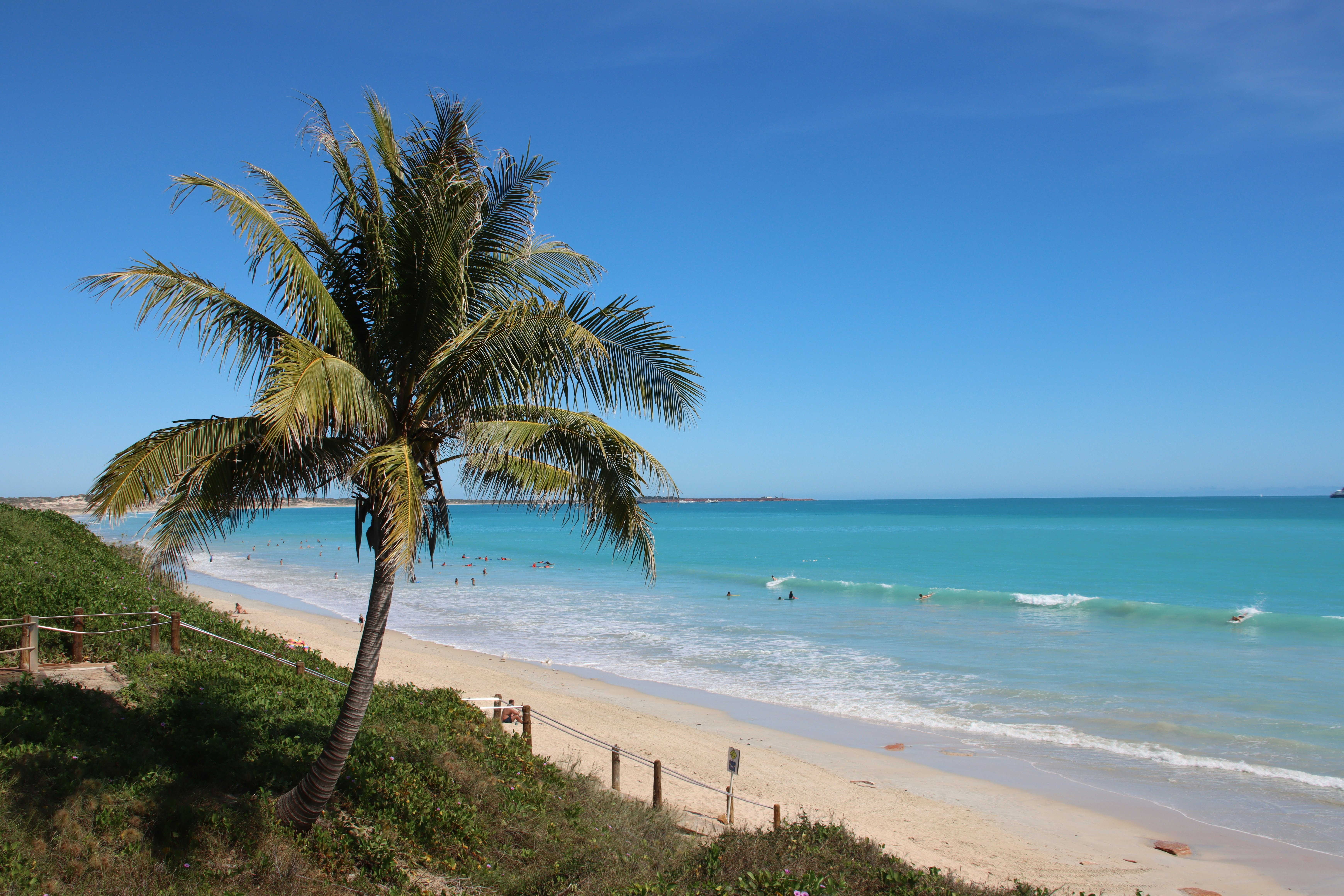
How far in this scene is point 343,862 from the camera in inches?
258

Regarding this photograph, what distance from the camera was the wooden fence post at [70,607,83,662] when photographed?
10.1 metres

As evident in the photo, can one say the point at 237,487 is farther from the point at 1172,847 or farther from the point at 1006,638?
the point at 1006,638

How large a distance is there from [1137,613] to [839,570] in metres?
21.0

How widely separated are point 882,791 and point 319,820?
9.18 meters

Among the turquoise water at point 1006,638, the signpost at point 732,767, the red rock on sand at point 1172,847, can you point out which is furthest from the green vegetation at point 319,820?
the turquoise water at point 1006,638

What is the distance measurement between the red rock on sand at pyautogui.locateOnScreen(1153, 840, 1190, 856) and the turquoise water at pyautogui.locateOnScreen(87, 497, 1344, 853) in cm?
151

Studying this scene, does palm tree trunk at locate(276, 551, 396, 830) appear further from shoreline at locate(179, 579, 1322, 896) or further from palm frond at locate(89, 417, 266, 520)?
shoreline at locate(179, 579, 1322, 896)

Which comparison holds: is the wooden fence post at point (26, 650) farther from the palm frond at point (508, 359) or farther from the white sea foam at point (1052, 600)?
the white sea foam at point (1052, 600)

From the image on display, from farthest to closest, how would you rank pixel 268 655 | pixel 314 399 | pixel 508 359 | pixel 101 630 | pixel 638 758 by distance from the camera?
1. pixel 638 758
2. pixel 268 655
3. pixel 101 630
4. pixel 508 359
5. pixel 314 399

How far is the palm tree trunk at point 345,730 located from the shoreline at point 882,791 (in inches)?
200

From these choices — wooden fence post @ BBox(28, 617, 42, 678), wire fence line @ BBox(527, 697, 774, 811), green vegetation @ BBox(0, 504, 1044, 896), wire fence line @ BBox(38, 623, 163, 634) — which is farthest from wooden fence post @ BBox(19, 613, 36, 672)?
wire fence line @ BBox(527, 697, 774, 811)

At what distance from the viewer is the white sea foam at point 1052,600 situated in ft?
118

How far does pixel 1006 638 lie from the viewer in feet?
89.1

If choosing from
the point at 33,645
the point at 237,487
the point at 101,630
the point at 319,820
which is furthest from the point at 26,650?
the point at 237,487
